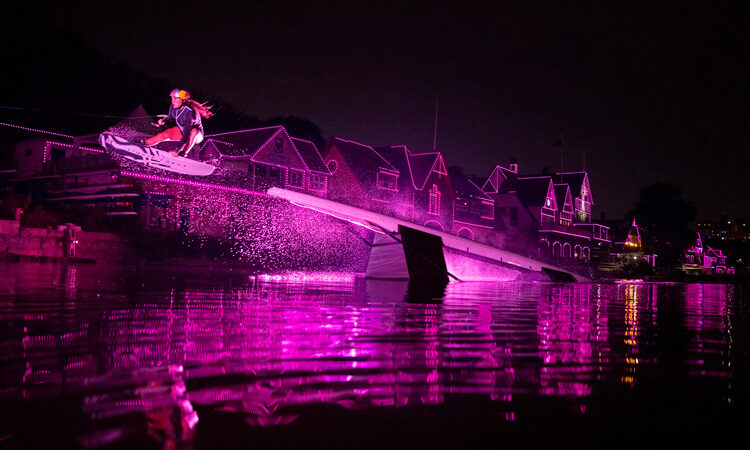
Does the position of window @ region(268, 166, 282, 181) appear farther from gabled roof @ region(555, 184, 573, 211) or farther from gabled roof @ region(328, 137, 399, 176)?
gabled roof @ region(555, 184, 573, 211)

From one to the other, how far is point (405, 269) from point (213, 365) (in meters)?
19.8

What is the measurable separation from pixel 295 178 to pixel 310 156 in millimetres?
3818

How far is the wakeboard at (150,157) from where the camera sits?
72.7ft

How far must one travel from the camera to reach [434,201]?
7288 cm

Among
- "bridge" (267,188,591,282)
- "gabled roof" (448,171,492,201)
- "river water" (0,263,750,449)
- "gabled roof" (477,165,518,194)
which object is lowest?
"river water" (0,263,750,449)

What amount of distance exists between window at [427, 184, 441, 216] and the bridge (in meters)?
38.8

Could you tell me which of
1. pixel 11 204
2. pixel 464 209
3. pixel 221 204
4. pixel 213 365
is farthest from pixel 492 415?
pixel 464 209

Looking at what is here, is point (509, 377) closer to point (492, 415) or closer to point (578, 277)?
point (492, 415)

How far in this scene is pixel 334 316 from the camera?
9.30 m

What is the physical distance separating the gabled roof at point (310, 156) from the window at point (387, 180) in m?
5.79

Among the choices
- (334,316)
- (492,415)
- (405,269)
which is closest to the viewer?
(492,415)

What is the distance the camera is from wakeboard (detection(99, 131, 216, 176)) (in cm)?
2217

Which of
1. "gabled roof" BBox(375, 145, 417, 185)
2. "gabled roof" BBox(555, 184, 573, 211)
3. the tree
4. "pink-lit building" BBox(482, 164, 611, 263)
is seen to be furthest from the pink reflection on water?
the tree

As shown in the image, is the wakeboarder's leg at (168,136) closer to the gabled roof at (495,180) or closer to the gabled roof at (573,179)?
the gabled roof at (495,180)
